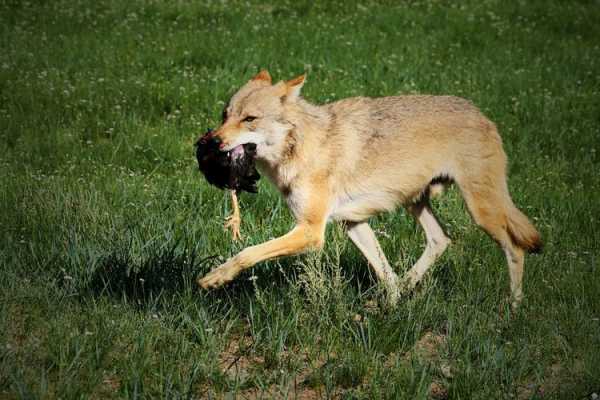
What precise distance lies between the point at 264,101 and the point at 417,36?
7.65 metres

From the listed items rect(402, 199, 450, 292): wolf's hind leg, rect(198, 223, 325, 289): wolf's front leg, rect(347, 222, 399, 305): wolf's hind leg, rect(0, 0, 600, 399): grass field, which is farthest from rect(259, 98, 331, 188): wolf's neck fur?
rect(402, 199, 450, 292): wolf's hind leg

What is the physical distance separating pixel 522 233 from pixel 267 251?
82.6 inches

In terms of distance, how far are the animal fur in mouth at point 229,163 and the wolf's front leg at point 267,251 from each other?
505 mm

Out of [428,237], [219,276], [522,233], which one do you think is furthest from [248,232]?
[522,233]

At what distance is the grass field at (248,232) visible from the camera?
4461 millimetres

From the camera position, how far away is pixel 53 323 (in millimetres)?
4602

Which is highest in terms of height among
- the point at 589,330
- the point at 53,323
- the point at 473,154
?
the point at 473,154

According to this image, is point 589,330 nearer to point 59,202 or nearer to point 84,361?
point 84,361

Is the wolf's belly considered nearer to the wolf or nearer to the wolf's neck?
the wolf

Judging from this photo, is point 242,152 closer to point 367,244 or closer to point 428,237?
point 367,244

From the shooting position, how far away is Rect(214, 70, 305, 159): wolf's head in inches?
200

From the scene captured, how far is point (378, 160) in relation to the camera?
5.69 m

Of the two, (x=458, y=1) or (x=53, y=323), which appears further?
(x=458, y=1)

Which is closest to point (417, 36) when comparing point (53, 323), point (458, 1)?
point (458, 1)
